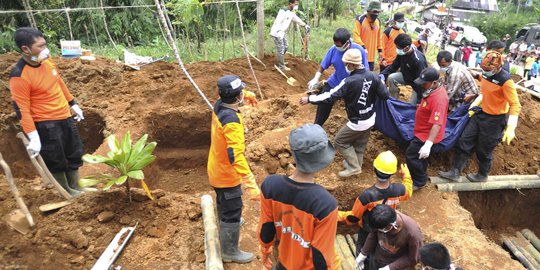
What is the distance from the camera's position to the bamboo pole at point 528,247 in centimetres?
526

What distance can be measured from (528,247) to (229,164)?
5.09m

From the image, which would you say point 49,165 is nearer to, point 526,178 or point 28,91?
point 28,91

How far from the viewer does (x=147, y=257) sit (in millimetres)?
3648

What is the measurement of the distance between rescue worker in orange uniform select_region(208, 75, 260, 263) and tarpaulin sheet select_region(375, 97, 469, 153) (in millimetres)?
2686

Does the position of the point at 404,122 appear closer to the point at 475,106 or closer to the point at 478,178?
the point at 475,106

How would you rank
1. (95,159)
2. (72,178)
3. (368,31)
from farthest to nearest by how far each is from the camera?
(368,31) < (72,178) < (95,159)

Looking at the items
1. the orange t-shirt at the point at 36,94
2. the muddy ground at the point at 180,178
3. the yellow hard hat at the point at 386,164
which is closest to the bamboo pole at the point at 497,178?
the muddy ground at the point at 180,178

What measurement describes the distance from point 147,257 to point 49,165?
177cm

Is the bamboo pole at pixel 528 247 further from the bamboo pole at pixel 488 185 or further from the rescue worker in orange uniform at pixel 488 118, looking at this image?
the rescue worker in orange uniform at pixel 488 118

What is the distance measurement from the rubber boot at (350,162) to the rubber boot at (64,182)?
3.50 meters

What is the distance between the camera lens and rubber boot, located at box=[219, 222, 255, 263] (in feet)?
11.4

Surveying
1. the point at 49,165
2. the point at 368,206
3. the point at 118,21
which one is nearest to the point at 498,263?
the point at 368,206

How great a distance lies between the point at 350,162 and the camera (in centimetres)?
496

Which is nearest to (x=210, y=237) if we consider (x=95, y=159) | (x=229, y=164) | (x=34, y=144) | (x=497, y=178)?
(x=229, y=164)
